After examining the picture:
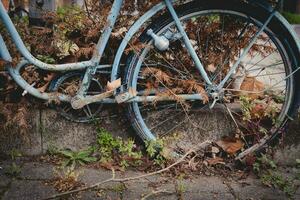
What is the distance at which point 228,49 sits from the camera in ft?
10.6

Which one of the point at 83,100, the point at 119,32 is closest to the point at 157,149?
the point at 83,100

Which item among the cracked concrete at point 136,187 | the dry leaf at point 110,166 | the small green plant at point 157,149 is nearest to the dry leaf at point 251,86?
the cracked concrete at point 136,187

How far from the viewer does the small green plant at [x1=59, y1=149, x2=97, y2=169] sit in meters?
3.18

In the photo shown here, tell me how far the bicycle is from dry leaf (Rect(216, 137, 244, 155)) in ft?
0.18

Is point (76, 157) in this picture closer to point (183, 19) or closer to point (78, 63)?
point (78, 63)

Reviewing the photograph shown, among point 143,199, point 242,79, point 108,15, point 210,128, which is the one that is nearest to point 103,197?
point 143,199

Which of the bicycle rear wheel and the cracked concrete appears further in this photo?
the bicycle rear wheel

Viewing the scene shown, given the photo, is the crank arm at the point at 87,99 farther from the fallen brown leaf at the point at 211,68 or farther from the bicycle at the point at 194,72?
the fallen brown leaf at the point at 211,68

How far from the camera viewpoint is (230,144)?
3254mm

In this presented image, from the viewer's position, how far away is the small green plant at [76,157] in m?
3.18

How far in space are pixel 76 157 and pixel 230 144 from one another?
1250 millimetres

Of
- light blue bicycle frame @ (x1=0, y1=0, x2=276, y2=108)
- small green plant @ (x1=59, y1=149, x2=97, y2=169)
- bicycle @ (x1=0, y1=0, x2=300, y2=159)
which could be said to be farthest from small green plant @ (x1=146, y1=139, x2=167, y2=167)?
small green plant @ (x1=59, y1=149, x2=97, y2=169)

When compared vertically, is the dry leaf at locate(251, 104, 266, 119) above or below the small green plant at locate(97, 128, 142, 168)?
above

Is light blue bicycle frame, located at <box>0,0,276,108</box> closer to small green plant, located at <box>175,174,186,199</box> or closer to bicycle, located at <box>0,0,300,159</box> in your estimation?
bicycle, located at <box>0,0,300,159</box>
